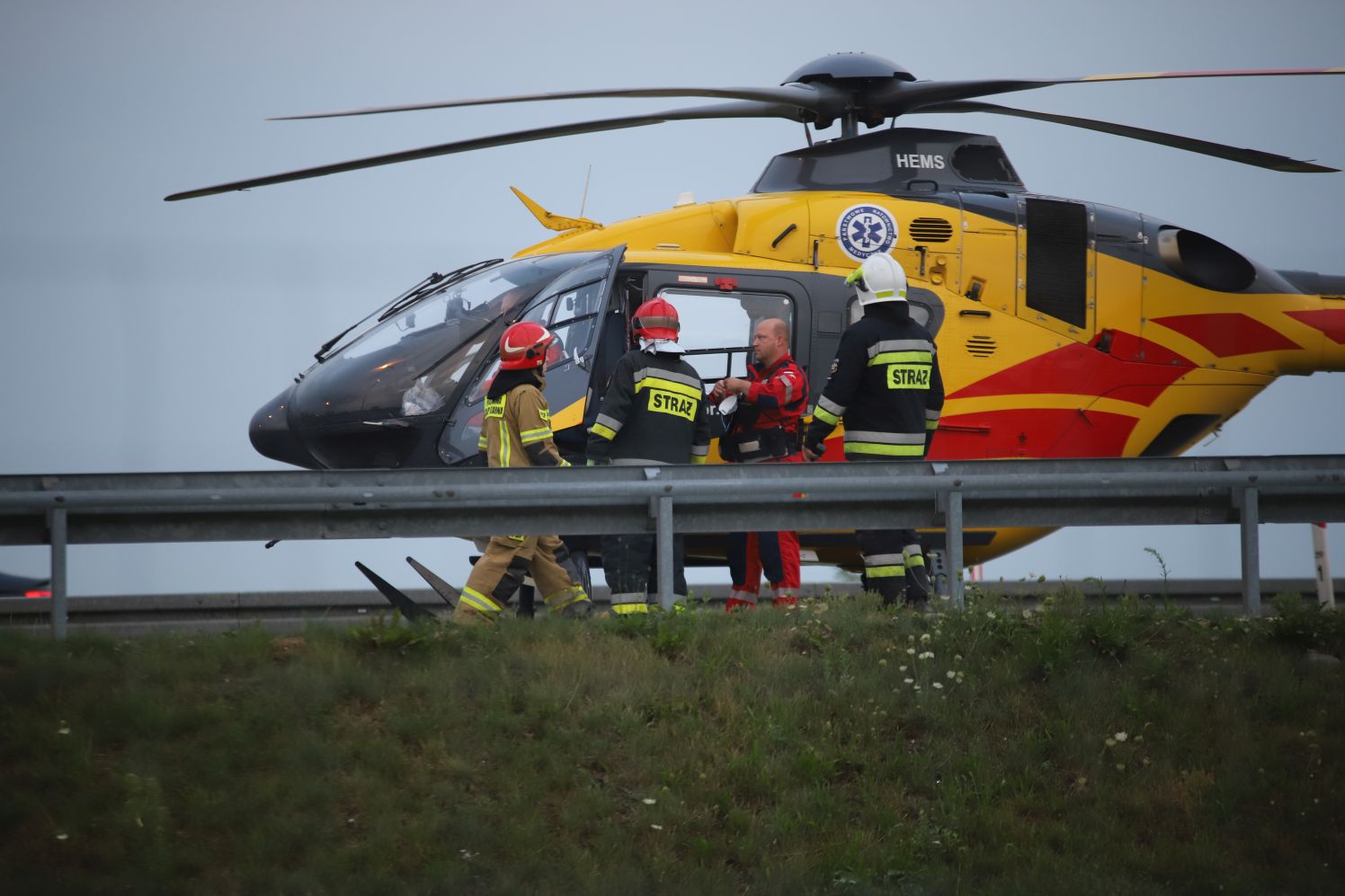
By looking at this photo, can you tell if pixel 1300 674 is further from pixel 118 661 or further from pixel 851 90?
pixel 851 90

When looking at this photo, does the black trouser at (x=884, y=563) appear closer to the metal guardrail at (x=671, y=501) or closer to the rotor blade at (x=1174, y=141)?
the metal guardrail at (x=671, y=501)

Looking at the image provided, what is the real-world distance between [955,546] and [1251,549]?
146cm

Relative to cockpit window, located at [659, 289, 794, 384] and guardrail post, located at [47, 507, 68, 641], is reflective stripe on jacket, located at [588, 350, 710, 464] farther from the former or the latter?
guardrail post, located at [47, 507, 68, 641]

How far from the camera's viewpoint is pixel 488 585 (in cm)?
790

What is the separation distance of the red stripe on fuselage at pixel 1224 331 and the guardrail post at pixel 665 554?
5262 mm

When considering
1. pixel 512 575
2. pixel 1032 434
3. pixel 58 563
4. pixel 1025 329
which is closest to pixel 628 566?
pixel 512 575

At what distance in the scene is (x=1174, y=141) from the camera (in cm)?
1005

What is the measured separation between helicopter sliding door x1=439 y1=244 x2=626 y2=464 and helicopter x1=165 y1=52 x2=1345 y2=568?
0.02 meters

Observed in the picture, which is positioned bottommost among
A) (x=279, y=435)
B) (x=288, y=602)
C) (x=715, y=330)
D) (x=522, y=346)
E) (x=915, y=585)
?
(x=288, y=602)

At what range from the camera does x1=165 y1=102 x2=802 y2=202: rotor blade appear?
935 cm

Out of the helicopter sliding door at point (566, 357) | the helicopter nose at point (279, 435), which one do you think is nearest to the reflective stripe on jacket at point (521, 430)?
the helicopter sliding door at point (566, 357)

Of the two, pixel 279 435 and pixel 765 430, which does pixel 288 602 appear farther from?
pixel 765 430

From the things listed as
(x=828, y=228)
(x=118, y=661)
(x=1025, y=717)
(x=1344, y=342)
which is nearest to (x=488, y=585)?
(x=118, y=661)

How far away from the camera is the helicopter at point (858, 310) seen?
9.62m
